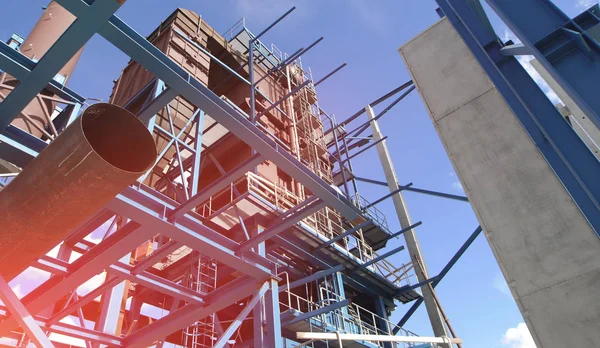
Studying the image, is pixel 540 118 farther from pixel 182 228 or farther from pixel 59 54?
pixel 59 54

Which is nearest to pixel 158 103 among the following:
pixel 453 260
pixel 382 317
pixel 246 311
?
pixel 246 311

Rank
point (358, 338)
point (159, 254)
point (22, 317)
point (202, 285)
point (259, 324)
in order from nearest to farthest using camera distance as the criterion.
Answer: point (22, 317) → point (159, 254) → point (259, 324) → point (358, 338) → point (202, 285)

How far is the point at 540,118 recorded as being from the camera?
14.1ft

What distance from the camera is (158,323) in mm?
7527

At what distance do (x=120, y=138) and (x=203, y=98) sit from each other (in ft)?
5.01

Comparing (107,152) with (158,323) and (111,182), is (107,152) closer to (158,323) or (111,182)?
(111,182)

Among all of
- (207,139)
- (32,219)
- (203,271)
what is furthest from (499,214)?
(207,139)

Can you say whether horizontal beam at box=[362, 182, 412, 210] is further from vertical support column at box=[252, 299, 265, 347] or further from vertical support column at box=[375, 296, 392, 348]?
vertical support column at box=[252, 299, 265, 347]

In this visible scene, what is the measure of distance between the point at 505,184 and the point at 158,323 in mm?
7070

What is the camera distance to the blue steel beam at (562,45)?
369 cm

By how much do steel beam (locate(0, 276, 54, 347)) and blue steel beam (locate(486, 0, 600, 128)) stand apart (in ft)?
19.8

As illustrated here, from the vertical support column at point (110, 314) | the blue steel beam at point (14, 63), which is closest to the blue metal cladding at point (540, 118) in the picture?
the blue steel beam at point (14, 63)

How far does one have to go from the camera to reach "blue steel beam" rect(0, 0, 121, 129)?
4.05 m

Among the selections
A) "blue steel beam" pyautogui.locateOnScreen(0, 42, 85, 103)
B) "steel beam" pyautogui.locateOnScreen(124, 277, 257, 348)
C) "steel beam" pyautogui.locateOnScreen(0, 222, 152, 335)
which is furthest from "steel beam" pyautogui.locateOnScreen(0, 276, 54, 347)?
"steel beam" pyautogui.locateOnScreen(124, 277, 257, 348)
